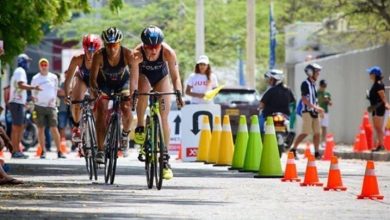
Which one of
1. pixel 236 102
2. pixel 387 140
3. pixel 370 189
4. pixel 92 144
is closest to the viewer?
pixel 370 189

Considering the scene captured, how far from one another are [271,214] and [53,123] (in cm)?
1490

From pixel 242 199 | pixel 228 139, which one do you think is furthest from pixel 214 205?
pixel 228 139

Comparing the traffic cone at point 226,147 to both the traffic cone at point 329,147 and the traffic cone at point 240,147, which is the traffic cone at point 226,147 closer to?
the traffic cone at point 240,147

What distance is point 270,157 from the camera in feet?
61.5

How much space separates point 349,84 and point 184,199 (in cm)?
2529

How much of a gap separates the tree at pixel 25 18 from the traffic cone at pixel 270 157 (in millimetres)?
4532

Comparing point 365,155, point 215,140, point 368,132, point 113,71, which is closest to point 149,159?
point 113,71

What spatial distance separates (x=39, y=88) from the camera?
27234 mm

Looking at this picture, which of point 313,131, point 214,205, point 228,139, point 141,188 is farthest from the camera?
point 313,131

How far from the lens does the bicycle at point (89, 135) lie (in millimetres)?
18031

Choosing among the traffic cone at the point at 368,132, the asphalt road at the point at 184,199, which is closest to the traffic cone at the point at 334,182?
the asphalt road at the point at 184,199

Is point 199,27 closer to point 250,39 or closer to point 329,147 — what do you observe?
point 250,39

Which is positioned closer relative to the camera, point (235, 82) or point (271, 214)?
point (271, 214)

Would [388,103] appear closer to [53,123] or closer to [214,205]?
[53,123]
